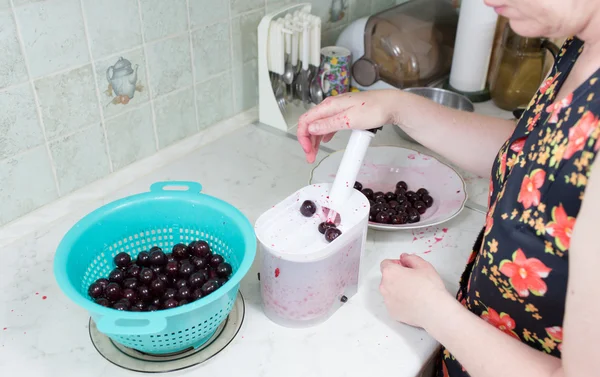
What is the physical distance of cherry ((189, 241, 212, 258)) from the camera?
0.87 m

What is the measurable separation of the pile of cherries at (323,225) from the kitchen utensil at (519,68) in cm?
87

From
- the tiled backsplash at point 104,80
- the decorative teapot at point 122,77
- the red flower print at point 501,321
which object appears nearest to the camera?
the red flower print at point 501,321

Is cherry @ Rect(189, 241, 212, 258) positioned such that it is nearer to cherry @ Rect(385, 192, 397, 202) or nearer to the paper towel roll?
cherry @ Rect(385, 192, 397, 202)

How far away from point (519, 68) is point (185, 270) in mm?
1062

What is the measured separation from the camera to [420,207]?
1087 mm

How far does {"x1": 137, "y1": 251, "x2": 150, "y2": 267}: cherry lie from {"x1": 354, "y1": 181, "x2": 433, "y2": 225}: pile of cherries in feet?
1.32

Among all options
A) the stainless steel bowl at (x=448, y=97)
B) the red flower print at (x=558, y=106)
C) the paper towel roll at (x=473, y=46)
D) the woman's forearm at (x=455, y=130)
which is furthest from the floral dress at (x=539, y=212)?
the paper towel roll at (x=473, y=46)

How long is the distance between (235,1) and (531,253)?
871 millimetres

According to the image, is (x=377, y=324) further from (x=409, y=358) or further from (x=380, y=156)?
(x=380, y=156)

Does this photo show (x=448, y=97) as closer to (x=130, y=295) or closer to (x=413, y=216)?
(x=413, y=216)

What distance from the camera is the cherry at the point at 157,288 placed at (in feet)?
2.65

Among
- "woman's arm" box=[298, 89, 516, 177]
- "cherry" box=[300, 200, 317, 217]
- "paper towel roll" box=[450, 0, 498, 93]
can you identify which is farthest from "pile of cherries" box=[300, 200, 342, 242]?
"paper towel roll" box=[450, 0, 498, 93]

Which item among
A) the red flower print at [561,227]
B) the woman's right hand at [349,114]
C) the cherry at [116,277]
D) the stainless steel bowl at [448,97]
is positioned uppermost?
the red flower print at [561,227]

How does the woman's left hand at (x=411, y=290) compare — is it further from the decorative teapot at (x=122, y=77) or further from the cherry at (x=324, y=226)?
the decorative teapot at (x=122, y=77)
